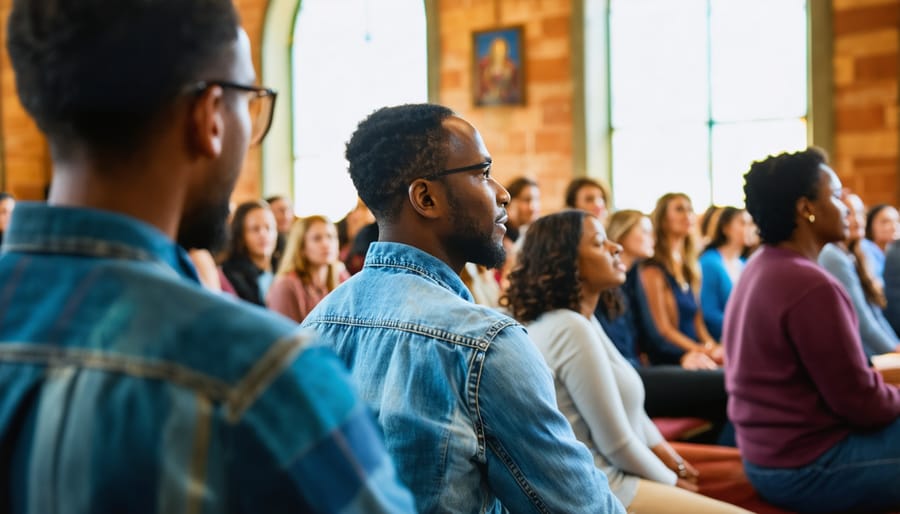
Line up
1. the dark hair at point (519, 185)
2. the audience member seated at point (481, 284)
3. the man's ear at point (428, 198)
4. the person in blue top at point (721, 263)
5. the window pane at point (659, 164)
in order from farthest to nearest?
the window pane at point (659, 164)
the dark hair at point (519, 185)
the person in blue top at point (721, 263)
the audience member seated at point (481, 284)
the man's ear at point (428, 198)

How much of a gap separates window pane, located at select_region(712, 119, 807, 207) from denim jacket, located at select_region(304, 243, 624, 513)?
8894 mm

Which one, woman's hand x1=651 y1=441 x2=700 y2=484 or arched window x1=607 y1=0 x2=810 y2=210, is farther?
arched window x1=607 y1=0 x2=810 y2=210

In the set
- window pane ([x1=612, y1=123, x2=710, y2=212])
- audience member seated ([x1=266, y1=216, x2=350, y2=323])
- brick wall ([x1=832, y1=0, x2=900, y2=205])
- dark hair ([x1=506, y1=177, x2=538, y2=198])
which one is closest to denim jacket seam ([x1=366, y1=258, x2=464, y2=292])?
audience member seated ([x1=266, y1=216, x2=350, y2=323])

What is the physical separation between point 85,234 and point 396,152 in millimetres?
1262

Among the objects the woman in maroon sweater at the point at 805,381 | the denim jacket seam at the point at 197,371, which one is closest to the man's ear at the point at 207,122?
the denim jacket seam at the point at 197,371

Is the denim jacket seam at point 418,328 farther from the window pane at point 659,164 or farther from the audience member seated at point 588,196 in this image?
the window pane at point 659,164

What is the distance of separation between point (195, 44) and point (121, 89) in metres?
0.09

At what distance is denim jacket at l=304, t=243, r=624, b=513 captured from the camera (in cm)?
167

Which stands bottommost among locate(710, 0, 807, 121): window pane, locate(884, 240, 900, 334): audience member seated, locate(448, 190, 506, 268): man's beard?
locate(884, 240, 900, 334): audience member seated

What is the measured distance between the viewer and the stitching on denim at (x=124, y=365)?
81cm

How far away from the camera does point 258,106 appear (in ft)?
3.81

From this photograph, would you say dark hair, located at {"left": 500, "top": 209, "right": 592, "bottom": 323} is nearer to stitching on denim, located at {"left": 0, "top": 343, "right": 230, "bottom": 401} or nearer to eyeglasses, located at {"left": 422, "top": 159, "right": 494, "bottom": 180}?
eyeglasses, located at {"left": 422, "top": 159, "right": 494, "bottom": 180}

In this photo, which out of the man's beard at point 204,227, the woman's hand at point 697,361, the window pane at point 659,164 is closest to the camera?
the man's beard at point 204,227

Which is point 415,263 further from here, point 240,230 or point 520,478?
point 240,230
